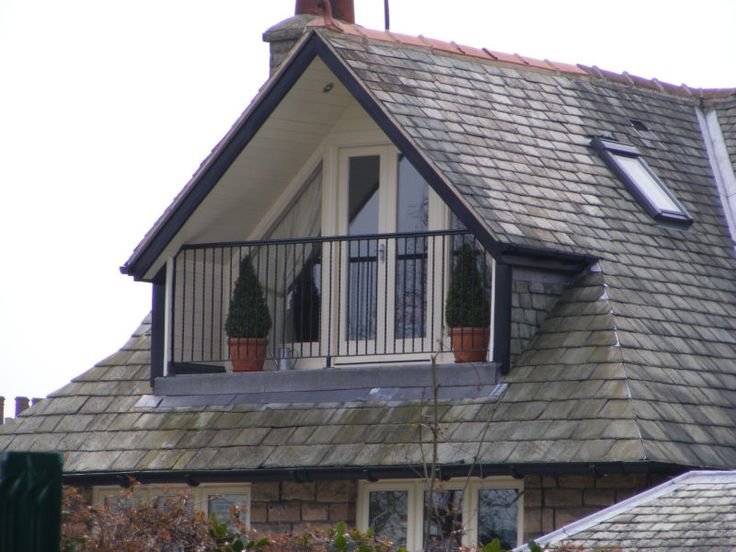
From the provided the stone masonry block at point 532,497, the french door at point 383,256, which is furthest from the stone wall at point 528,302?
the stone masonry block at point 532,497

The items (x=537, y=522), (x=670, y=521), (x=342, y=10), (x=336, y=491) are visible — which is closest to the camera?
(x=670, y=521)

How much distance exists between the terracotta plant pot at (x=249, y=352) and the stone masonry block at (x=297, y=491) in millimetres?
1572

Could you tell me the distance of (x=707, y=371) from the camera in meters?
14.5

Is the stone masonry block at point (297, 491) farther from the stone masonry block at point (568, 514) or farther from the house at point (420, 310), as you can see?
the stone masonry block at point (568, 514)

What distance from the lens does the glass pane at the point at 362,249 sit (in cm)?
1580

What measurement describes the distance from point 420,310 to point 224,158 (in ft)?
7.03

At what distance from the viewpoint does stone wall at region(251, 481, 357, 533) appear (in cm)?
1442

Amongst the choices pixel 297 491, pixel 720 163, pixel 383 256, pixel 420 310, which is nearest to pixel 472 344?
pixel 420 310

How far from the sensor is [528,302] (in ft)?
47.9

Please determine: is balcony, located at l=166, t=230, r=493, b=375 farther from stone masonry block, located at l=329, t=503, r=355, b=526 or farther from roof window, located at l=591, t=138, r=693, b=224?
roof window, located at l=591, t=138, r=693, b=224

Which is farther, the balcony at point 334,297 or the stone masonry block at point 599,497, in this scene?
the balcony at point 334,297

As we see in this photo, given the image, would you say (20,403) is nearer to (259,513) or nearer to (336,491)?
(259,513)

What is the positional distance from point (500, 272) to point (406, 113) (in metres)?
1.76

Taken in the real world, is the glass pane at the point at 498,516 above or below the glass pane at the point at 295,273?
below
